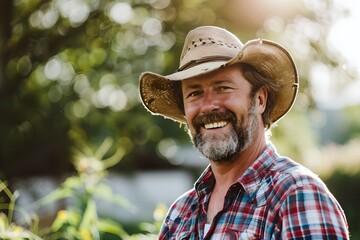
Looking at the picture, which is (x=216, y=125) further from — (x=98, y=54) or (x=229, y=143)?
(x=98, y=54)

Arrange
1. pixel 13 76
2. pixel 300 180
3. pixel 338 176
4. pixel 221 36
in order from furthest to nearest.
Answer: pixel 338 176
pixel 13 76
pixel 221 36
pixel 300 180

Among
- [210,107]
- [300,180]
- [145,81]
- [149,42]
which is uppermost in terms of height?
[149,42]

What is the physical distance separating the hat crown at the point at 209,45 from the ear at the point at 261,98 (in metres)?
0.21

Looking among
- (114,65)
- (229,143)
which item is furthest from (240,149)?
(114,65)

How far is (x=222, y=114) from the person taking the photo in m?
2.92

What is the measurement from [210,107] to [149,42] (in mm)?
9847

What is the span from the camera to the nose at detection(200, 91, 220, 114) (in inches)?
116

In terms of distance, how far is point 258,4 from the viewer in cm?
1141

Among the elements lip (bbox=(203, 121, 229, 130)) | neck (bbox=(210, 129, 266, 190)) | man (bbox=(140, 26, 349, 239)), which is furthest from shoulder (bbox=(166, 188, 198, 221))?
lip (bbox=(203, 121, 229, 130))

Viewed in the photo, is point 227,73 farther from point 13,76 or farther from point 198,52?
point 13,76

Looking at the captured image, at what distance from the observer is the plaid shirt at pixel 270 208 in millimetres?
2377

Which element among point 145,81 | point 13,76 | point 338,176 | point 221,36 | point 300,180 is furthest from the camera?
point 338,176

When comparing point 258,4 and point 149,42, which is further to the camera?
point 149,42

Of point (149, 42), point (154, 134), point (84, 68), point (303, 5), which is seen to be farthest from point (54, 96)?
point (303, 5)
